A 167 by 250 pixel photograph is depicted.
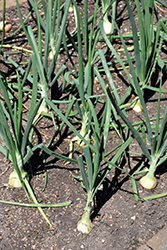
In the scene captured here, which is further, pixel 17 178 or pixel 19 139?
pixel 17 178

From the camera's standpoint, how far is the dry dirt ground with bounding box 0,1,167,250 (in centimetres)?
137

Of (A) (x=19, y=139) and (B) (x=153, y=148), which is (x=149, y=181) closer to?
(B) (x=153, y=148)

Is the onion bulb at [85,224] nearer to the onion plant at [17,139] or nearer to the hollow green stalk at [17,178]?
the onion plant at [17,139]

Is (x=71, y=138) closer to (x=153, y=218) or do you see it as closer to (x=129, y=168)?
(x=129, y=168)

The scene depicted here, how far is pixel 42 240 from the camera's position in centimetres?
138

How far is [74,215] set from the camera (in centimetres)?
146

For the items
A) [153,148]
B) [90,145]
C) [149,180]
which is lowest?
[149,180]

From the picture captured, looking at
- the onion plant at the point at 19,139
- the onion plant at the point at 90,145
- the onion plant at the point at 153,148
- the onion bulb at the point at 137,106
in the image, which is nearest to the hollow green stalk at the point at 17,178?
the onion plant at the point at 19,139

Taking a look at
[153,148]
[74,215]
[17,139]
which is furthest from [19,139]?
[153,148]

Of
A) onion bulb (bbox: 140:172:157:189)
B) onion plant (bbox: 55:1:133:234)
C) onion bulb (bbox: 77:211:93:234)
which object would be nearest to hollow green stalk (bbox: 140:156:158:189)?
onion bulb (bbox: 140:172:157:189)

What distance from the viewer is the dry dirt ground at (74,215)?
1.37 metres

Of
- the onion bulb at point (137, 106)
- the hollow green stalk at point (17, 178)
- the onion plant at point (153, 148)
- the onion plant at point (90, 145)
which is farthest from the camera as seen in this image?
the onion bulb at point (137, 106)

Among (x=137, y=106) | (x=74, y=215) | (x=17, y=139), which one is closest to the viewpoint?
(x=17, y=139)

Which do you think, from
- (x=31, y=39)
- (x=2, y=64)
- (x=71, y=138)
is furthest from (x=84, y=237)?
(x=2, y=64)
